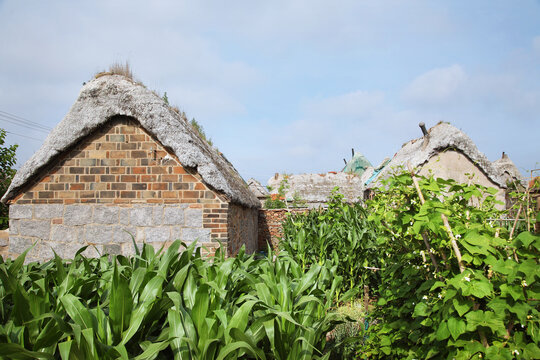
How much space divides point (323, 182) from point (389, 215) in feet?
64.0

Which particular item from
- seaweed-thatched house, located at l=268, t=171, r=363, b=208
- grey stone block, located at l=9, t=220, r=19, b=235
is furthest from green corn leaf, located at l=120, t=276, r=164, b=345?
seaweed-thatched house, located at l=268, t=171, r=363, b=208

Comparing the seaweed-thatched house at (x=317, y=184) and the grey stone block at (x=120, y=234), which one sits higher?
the seaweed-thatched house at (x=317, y=184)

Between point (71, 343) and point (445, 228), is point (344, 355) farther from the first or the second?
point (71, 343)

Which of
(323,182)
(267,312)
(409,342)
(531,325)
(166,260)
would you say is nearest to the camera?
(531,325)

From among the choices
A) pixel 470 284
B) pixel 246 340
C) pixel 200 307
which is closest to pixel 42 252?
pixel 200 307

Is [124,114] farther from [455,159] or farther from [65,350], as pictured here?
[455,159]

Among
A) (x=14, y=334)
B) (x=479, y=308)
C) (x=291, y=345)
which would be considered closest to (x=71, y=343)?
(x=14, y=334)

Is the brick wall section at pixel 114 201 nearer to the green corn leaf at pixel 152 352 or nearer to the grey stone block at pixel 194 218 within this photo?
the grey stone block at pixel 194 218

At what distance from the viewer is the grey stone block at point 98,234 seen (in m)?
5.62

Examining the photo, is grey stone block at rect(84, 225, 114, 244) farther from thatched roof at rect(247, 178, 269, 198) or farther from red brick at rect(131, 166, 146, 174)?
thatched roof at rect(247, 178, 269, 198)

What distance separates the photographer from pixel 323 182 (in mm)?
21781

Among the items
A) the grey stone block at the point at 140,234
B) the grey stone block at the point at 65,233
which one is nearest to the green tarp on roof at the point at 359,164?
the grey stone block at the point at 140,234

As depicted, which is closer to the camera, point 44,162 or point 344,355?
point 344,355

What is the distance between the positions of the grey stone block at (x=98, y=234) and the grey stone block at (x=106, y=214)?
92 millimetres
